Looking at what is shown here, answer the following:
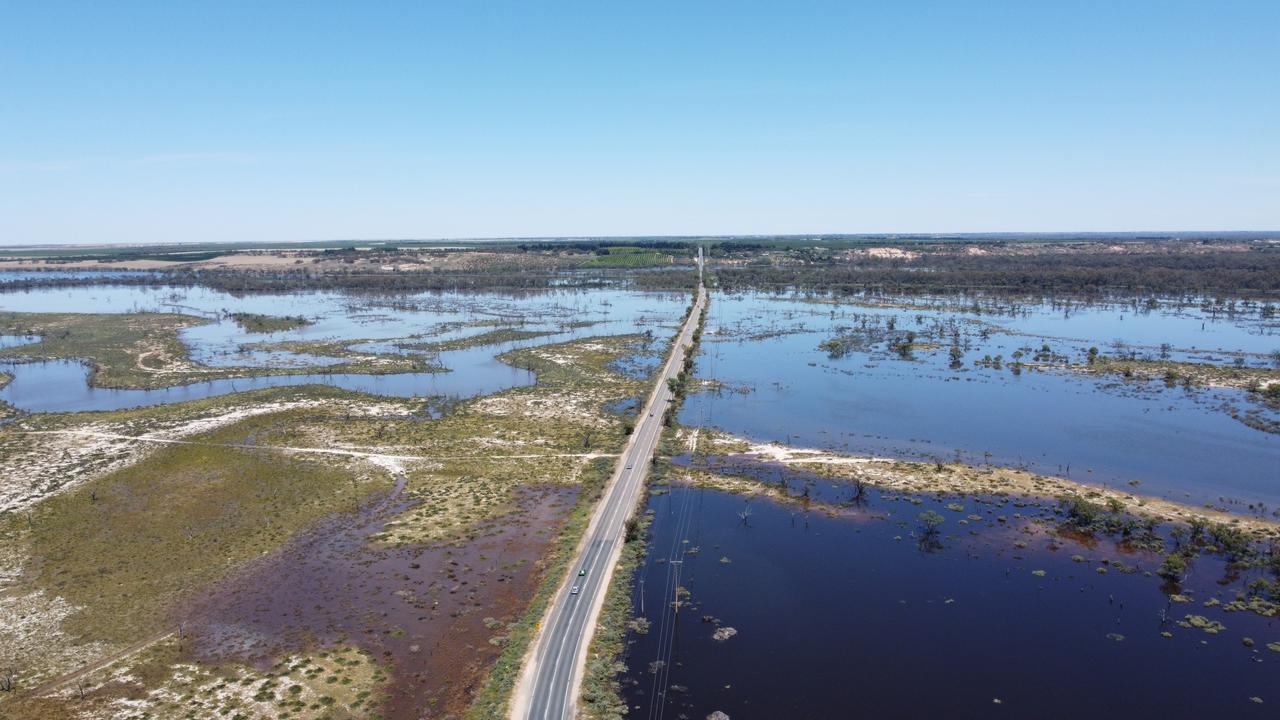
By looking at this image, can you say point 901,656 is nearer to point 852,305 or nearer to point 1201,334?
point 1201,334

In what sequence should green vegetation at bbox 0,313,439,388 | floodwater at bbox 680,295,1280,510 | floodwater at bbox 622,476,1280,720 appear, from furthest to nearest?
green vegetation at bbox 0,313,439,388 < floodwater at bbox 680,295,1280,510 < floodwater at bbox 622,476,1280,720

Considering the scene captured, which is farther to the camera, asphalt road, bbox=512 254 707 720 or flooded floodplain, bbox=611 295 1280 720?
flooded floodplain, bbox=611 295 1280 720

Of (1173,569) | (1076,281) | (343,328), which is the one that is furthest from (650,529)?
(1076,281)

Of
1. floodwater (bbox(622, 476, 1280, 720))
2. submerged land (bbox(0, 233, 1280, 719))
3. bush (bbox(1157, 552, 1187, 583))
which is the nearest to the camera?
floodwater (bbox(622, 476, 1280, 720))

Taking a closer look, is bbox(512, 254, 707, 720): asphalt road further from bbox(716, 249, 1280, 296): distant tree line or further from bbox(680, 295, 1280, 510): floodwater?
bbox(716, 249, 1280, 296): distant tree line

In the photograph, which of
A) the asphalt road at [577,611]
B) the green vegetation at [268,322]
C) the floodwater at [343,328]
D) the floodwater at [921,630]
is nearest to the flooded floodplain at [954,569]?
the floodwater at [921,630]

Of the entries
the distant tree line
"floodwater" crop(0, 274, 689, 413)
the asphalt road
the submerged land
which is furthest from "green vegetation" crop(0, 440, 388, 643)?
the distant tree line

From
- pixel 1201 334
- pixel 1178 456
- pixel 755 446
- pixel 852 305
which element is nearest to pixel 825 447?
pixel 755 446
